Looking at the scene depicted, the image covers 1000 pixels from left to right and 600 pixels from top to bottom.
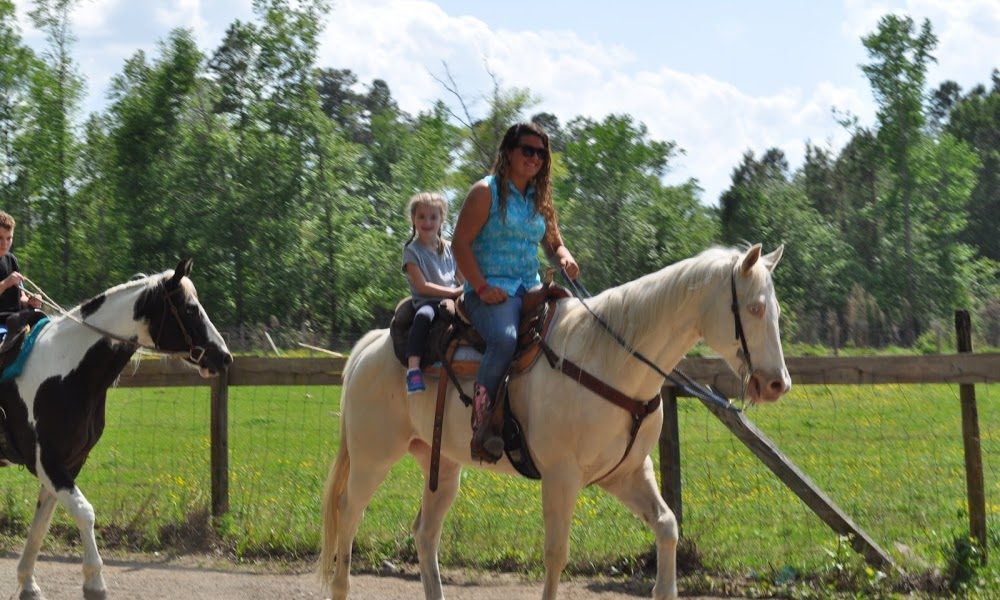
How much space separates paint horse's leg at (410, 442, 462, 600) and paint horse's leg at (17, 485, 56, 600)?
2.45 meters

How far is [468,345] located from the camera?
21.7 feet

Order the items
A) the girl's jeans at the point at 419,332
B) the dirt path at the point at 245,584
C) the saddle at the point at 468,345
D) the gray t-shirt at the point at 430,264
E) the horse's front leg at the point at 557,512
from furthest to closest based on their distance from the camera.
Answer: the dirt path at the point at 245,584
the gray t-shirt at the point at 430,264
the girl's jeans at the point at 419,332
the saddle at the point at 468,345
the horse's front leg at the point at 557,512

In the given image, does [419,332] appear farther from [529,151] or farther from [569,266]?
[529,151]

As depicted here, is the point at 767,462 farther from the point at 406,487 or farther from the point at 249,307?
the point at 249,307

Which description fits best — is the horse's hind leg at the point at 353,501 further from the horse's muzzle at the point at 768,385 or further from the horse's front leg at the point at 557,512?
the horse's muzzle at the point at 768,385

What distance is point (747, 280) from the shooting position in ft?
18.5

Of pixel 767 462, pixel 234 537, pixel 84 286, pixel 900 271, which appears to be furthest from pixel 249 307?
pixel 767 462

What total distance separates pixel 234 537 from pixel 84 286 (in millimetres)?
37821

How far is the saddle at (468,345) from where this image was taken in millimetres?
6219

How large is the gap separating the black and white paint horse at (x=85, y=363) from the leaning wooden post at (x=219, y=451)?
1.93 metres

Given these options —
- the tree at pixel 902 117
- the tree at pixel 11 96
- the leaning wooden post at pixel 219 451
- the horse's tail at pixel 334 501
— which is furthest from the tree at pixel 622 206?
the horse's tail at pixel 334 501

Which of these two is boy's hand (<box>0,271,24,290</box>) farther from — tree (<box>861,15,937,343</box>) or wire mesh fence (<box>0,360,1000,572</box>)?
tree (<box>861,15,937,343</box>)

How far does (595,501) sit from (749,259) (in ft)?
17.7

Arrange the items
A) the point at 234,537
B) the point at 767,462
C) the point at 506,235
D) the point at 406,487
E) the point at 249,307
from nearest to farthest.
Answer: the point at 506,235 < the point at 767,462 < the point at 234,537 < the point at 406,487 < the point at 249,307
